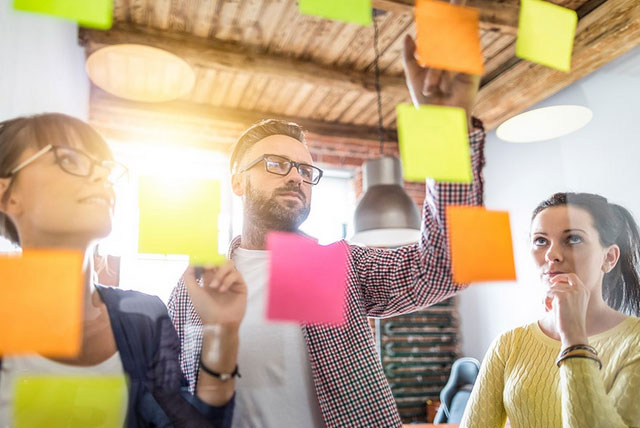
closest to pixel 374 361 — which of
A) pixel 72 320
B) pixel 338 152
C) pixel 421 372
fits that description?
pixel 72 320

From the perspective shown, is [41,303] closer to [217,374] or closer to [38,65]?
[217,374]

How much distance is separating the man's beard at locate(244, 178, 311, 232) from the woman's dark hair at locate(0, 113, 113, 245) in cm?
15

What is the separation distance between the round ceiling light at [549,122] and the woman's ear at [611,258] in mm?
317

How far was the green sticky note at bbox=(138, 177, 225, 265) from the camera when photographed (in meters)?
0.40

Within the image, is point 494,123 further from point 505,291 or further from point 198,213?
point 198,213

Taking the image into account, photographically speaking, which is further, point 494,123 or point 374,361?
point 494,123

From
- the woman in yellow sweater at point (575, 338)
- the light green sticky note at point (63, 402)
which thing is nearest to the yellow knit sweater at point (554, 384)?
the woman in yellow sweater at point (575, 338)

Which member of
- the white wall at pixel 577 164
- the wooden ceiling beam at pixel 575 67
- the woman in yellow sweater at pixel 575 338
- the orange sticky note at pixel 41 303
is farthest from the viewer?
the wooden ceiling beam at pixel 575 67

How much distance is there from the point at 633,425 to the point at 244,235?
20.6 inches

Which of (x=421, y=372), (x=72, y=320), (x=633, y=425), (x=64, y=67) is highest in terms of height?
(x=64, y=67)

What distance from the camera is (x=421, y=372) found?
8.52 feet

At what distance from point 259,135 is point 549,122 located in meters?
0.69

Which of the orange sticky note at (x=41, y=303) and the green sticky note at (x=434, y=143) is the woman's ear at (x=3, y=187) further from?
the green sticky note at (x=434, y=143)

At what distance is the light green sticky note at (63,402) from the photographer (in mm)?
364
